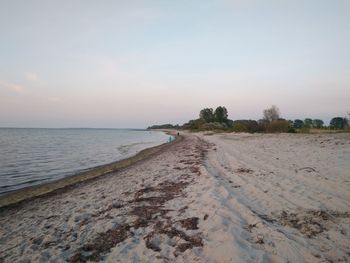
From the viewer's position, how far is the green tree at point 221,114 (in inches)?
4134

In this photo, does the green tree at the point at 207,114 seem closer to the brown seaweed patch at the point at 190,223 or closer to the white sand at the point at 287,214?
the white sand at the point at 287,214

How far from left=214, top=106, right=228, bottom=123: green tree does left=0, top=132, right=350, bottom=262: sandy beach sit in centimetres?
9657

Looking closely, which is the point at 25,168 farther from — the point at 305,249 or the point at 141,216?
the point at 305,249

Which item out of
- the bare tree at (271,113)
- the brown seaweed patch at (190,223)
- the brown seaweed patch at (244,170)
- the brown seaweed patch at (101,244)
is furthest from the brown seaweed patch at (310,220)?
the bare tree at (271,113)

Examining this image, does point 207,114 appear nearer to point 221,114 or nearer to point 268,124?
point 221,114

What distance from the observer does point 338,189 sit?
6.90 m

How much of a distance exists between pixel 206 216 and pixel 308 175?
535 cm

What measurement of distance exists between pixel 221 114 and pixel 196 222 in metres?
102

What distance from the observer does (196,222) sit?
214 inches

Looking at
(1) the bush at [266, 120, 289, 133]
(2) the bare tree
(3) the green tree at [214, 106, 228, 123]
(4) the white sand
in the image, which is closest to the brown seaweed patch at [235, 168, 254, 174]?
(4) the white sand

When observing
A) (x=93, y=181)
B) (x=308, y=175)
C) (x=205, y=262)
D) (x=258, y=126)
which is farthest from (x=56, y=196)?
(x=258, y=126)

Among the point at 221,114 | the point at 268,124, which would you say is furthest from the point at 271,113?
the point at 221,114

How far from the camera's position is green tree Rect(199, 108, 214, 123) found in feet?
361

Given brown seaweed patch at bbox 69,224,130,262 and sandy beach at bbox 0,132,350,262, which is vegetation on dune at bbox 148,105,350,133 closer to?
sandy beach at bbox 0,132,350,262
